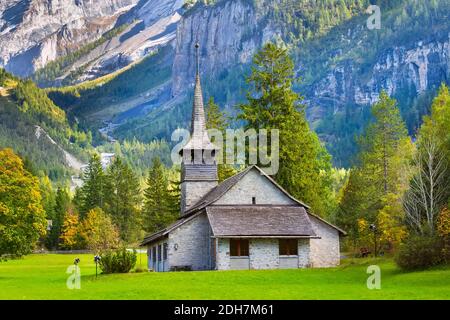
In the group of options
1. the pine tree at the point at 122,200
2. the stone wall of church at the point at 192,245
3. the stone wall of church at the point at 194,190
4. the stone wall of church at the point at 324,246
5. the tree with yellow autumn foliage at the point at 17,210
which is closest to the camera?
the tree with yellow autumn foliage at the point at 17,210

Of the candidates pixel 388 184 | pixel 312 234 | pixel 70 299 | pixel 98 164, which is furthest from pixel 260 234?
pixel 98 164

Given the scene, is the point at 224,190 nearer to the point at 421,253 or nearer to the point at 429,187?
the point at 429,187

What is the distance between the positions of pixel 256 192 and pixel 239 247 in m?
5.07

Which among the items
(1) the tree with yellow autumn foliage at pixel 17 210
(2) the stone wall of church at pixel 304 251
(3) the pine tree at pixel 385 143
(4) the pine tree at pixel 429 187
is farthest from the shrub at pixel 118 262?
(3) the pine tree at pixel 385 143

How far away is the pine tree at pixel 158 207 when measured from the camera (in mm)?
87131

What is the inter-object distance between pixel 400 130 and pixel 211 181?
1670cm

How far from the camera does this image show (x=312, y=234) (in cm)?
5700

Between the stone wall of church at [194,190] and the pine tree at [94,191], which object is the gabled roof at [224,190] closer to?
the stone wall of church at [194,190]

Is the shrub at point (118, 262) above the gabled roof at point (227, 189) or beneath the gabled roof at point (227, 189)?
beneath

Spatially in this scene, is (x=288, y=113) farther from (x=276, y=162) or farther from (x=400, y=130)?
(x=400, y=130)

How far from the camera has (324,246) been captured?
61.2 meters

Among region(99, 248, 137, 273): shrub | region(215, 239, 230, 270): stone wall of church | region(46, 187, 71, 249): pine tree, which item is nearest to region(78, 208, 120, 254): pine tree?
region(46, 187, 71, 249): pine tree

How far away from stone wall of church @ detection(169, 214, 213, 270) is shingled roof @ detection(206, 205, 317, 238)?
185cm

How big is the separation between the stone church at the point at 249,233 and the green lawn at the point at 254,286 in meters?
5.76
